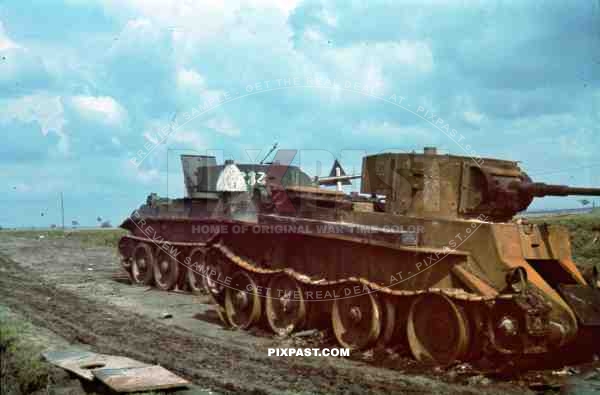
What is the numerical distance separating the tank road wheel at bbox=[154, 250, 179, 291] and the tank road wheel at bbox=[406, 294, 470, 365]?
10629mm

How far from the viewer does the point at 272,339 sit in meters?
11.6

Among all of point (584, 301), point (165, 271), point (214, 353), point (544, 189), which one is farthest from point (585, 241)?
point (214, 353)

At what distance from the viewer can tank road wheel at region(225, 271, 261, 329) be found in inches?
486

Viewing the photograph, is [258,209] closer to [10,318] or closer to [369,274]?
[369,274]

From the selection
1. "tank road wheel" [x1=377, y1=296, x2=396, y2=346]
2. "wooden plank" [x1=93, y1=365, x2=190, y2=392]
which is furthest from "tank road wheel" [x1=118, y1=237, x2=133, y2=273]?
"wooden plank" [x1=93, y1=365, x2=190, y2=392]

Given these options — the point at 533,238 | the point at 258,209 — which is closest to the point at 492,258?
the point at 533,238

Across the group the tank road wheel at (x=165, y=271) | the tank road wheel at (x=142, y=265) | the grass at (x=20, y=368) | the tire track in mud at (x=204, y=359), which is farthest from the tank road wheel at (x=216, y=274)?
the tank road wheel at (x=142, y=265)

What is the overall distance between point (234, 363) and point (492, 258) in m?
3.92

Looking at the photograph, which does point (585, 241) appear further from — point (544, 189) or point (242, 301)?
point (242, 301)

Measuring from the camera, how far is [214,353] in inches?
397

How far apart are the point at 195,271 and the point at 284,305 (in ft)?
23.0

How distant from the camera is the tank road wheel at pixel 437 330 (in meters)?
8.85

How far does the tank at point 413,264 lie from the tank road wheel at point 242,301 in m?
0.03

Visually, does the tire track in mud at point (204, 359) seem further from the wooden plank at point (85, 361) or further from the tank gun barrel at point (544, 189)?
the tank gun barrel at point (544, 189)
